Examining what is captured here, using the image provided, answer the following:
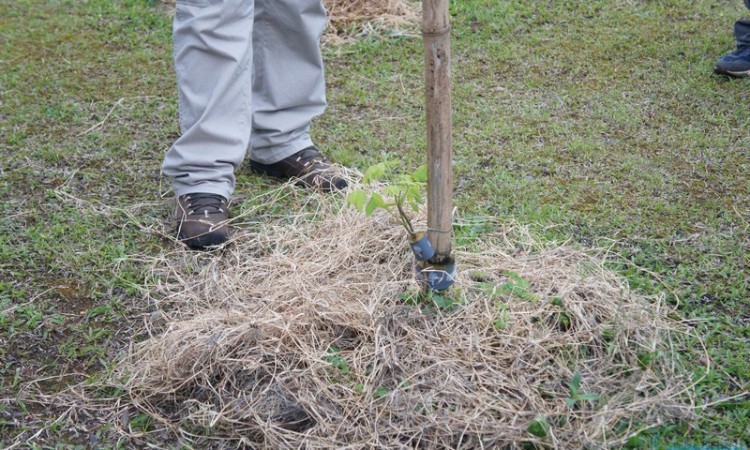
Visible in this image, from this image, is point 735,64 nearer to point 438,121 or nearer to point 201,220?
point 438,121

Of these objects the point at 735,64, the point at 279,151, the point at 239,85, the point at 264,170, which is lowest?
the point at 264,170

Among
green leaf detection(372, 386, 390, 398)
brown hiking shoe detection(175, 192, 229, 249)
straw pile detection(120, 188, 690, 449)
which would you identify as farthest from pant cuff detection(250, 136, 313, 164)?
green leaf detection(372, 386, 390, 398)

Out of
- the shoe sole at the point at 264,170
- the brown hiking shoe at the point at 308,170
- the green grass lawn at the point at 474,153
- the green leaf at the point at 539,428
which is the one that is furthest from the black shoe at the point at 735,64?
the green leaf at the point at 539,428

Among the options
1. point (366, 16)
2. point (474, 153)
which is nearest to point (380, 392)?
point (474, 153)

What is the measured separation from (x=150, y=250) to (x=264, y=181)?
1.97 ft

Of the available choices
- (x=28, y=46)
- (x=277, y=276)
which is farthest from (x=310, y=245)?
(x=28, y=46)

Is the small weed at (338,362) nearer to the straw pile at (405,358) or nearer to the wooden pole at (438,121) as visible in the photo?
the straw pile at (405,358)

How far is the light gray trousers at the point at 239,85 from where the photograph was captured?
268cm

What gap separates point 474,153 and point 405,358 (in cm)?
141

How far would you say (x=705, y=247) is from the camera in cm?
254

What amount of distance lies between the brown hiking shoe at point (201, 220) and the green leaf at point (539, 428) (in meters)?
1.29

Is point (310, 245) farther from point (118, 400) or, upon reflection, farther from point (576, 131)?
point (576, 131)

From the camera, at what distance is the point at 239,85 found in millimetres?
2766

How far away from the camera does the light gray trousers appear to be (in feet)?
8.78
